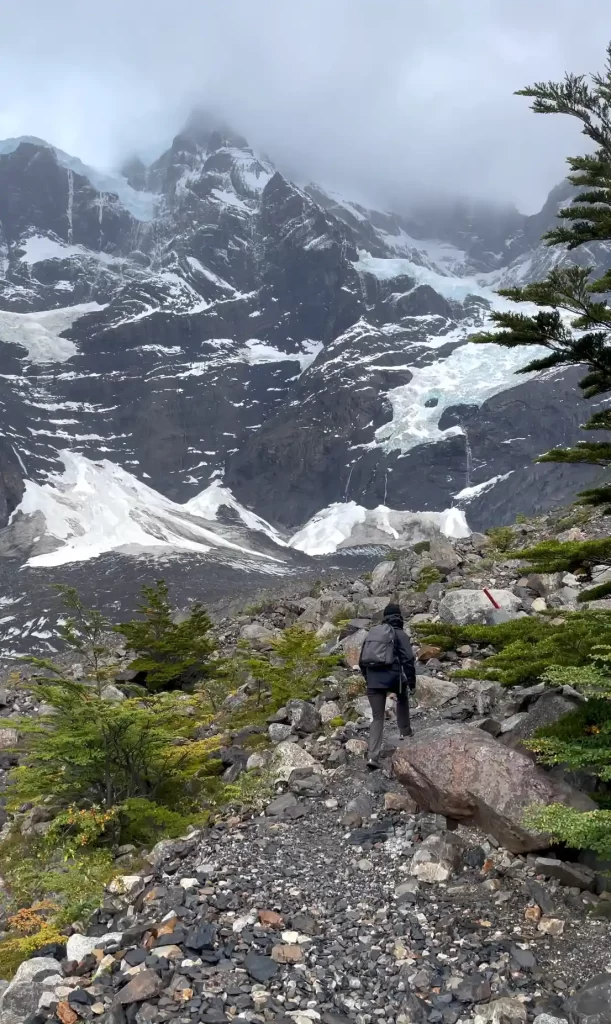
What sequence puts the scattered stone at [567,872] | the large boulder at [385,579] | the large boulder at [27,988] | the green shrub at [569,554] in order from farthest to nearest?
1. the large boulder at [385,579]
2. the green shrub at [569,554]
3. the scattered stone at [567,872]
4. the large boulder at [27,988]

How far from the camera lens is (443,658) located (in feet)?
43.5

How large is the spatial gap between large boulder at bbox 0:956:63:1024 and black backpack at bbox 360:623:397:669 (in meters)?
5.27

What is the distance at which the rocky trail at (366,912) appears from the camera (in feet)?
15.2

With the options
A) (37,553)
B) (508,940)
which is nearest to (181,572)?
(37,553)

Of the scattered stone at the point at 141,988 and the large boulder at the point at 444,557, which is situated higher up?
the scattered stone at the point at 141,988

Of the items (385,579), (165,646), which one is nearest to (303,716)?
(165,646)

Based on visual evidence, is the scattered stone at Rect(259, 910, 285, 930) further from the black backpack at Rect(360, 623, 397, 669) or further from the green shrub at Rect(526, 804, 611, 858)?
the black backpack at Rect(360, 623, 397, 669)

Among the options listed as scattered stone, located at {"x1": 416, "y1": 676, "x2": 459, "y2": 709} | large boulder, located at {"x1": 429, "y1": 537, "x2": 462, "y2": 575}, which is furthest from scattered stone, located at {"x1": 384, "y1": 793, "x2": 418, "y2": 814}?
large boulder, located at {"x1": 429, "y1": 537, "x2": 462, "y2": 575}

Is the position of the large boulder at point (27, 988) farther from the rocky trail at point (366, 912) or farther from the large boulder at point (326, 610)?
the large boulder at point (326, 610)

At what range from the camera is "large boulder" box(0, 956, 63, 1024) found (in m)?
5.01

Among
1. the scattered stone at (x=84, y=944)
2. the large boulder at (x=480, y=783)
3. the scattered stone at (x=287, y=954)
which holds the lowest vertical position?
the scattered stone at (x=84, y=944)

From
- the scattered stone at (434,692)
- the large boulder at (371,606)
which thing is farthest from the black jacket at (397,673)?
the large boulder at (371,606)

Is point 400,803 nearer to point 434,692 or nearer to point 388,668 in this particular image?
point 388,668

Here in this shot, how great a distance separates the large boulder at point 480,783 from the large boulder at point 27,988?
140 inches
